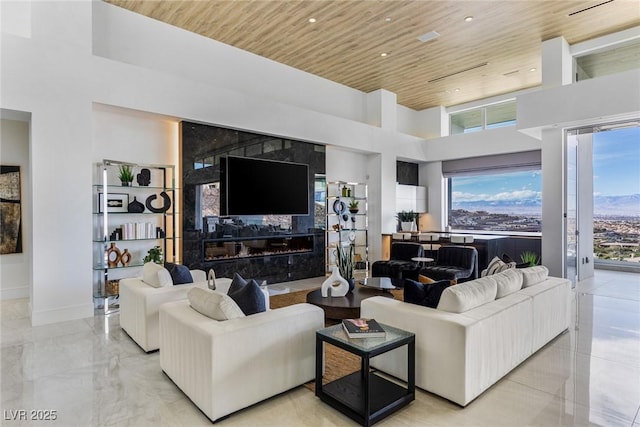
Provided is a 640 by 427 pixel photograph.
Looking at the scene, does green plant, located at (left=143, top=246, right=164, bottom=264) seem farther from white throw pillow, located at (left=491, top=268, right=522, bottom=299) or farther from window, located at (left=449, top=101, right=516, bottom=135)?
window, located at (left=449, top=101, right=516, bottom=135)

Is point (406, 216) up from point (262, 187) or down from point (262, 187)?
down

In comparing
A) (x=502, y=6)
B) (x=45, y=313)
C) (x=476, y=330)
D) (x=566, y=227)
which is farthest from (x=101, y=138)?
(x=566, y=227)

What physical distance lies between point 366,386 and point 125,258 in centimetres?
436

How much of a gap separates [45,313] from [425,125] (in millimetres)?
9377

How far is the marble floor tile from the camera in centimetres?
233

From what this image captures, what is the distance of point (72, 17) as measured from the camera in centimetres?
452

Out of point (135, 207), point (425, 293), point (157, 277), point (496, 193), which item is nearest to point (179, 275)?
point (157, 277)

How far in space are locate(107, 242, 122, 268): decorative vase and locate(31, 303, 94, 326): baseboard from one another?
0.63 metres

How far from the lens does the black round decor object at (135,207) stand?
520 centimetres

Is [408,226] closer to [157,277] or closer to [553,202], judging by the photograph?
[553,202]

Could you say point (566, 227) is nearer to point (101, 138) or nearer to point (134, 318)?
point (134, 318)

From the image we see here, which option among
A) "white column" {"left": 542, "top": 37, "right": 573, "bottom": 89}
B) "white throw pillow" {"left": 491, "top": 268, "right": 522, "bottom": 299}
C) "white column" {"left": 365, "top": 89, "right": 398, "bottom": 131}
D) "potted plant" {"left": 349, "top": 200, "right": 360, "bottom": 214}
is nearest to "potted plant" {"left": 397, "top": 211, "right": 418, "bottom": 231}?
"potted plant" {"left": 349, "top": 200, "right": 360, "bottom": 214}

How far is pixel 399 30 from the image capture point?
5.83 m

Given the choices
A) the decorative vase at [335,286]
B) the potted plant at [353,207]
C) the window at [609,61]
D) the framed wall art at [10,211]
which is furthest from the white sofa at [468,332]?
the framed wall art at [10,211]
